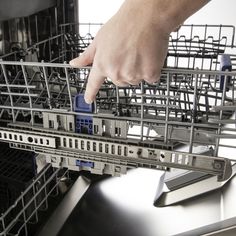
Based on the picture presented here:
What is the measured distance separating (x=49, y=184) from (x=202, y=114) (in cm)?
47

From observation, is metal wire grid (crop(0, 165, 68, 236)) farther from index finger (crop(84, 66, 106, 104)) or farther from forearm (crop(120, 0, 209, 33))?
forearm (crop(120, 0, 209, 33))

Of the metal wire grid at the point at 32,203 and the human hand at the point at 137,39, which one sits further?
the metal wire grid at the point at 32,203

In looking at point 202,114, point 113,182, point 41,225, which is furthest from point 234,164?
point 41,225

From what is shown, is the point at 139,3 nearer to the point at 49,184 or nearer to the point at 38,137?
the point at 38,137

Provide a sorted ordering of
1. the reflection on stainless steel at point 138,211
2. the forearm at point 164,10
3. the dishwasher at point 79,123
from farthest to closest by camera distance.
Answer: the reflection on stainless steel at point 138,211 → the dishwasher at point 79,123 → the forearm at point 164,10

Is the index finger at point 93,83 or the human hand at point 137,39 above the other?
the human hand at point 137,39

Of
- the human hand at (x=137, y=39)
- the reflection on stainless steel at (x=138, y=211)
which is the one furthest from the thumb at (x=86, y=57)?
the reflection on stainless steel at (x=138, y=211)

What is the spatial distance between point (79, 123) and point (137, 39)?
0.21 meters

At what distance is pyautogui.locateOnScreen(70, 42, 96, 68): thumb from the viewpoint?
0.44m

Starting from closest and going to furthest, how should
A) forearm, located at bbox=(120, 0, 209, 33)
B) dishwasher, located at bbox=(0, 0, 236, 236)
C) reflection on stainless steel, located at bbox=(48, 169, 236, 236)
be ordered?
1. forearm, located at bbox=(120, 0, 209, 33)
2. dishwasher, located at bbox=(0, 0, 236, 236)
3. reflection on stainless steel, located at bbox=(48, 169, 236, 236)

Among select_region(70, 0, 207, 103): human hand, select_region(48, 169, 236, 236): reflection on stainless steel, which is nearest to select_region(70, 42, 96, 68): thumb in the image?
select_region(70, 0, 207, 103): human hand

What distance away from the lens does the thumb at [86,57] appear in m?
0.44

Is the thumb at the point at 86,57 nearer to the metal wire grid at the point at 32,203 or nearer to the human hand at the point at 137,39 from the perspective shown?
the human hand at the point at 137,39

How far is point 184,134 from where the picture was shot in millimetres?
590
